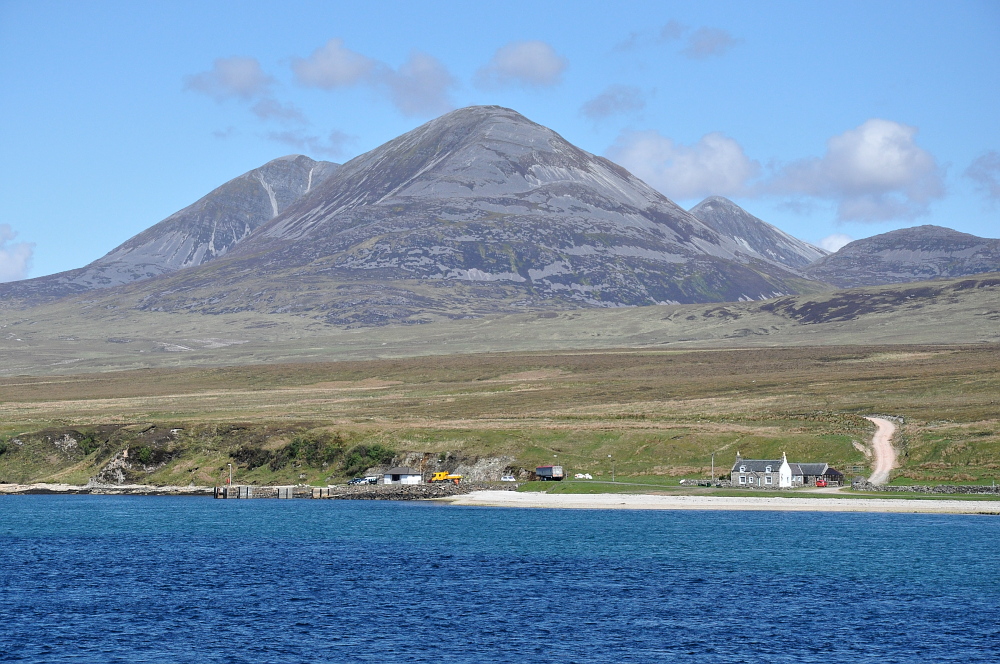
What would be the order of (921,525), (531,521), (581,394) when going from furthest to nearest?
1. (581,394)
2. (531,521)
3. (921,525)

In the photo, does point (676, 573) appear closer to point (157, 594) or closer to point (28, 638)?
point (157, 594)

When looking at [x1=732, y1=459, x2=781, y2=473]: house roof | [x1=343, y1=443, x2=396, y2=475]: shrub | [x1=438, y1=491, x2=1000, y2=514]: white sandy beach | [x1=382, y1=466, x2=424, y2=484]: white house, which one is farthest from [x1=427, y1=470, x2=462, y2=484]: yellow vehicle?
[x1=732, y1=459, x2=781, y2=473]: house roof

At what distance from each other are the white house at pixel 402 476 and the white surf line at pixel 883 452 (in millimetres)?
49007

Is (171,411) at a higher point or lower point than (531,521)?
higher

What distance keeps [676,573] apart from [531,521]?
1263 inches

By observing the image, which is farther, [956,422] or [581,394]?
[581,394]

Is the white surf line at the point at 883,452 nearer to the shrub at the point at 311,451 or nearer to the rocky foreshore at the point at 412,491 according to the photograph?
the rocky foreshore at the point at 412,491

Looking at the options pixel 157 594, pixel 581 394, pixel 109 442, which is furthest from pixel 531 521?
pixel 581 394

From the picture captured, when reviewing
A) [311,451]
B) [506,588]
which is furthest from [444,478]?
[506,588]

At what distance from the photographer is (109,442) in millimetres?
144625

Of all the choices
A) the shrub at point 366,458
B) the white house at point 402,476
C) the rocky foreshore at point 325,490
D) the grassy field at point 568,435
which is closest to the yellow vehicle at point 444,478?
the white house at point 402,476

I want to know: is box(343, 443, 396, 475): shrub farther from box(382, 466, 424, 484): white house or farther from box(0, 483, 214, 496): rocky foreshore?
box(0, 483, 214, 496): rocky foreshore

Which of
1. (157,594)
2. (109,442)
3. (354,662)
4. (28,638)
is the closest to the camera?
(354,662)

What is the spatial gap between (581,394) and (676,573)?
127 meters
